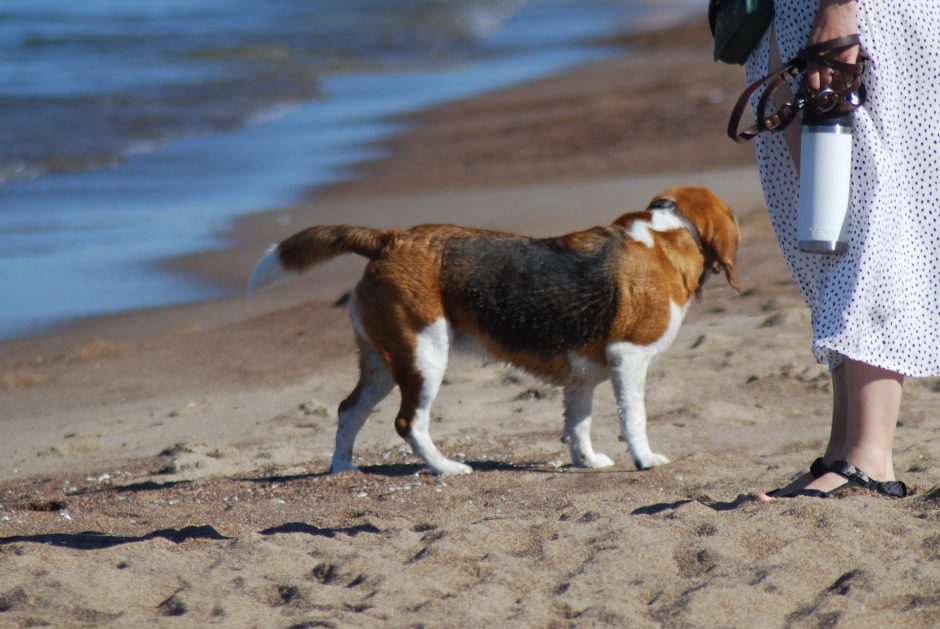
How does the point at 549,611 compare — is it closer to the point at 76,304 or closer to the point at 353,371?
the point at 353,371

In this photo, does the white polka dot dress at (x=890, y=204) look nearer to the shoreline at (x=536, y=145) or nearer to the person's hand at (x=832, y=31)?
the person's hand at (x=832, y=31)

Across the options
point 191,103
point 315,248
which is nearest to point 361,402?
point 315,248

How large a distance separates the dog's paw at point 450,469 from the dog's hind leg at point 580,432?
1.57 ft

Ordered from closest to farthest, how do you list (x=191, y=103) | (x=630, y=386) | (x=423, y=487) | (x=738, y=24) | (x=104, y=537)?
(x=738, y=24) < (x=104, y=537) < (x=423, y=487) < (x=630, y=386) < (x=191, y=103)

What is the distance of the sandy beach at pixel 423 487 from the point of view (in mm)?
3598

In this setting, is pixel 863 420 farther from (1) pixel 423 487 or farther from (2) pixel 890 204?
(1) pixel 423 487

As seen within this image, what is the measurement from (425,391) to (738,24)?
2107mm

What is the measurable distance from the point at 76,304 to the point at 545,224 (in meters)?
3.81

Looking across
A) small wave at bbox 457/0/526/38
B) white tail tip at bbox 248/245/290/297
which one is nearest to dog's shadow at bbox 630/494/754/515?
white tail tip at bbox 248/245/290/297

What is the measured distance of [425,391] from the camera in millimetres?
5531

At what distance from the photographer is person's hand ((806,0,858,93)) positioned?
3887 mm

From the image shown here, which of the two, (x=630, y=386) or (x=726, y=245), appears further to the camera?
(x=726, y=245)

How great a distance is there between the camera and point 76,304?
30.6ft

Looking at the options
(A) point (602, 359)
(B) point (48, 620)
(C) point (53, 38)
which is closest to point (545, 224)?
(A) point (602, 359)
